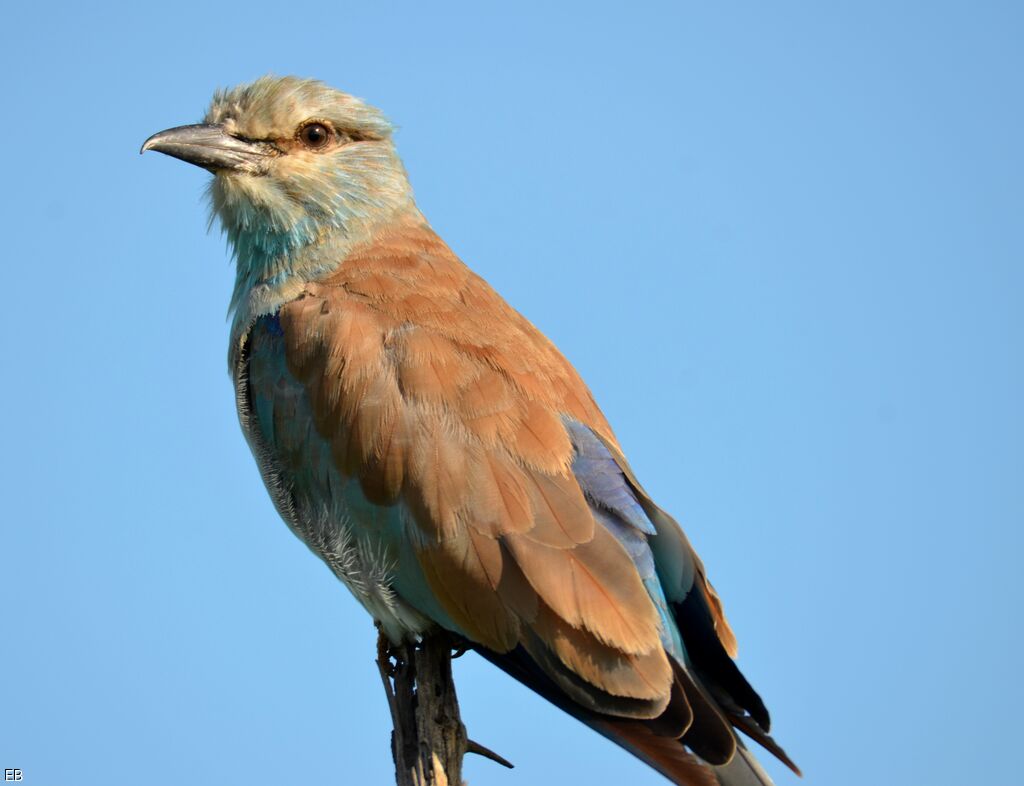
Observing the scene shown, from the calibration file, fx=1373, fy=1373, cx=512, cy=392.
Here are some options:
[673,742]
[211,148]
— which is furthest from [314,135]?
[673,742]

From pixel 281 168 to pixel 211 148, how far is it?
0.36 m

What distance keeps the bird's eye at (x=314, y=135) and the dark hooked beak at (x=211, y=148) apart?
0.17 metres

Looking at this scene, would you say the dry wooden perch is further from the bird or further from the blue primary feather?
the blue primary feather

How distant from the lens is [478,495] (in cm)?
553

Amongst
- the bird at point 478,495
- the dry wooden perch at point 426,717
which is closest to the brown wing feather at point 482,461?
the bird at point 478,495

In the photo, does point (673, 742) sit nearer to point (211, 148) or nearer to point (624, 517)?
point (624, 517)

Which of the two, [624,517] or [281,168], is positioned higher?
[281,168]

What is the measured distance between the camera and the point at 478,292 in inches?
254

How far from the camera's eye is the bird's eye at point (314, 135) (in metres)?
6.99

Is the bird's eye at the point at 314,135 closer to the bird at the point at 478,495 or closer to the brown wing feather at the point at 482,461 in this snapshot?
the bird at the point at 478,495

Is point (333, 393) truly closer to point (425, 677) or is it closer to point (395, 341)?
point (395, 341)

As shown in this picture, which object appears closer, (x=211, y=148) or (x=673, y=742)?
(x=673, y=742)

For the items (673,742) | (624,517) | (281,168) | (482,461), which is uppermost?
(281,168)

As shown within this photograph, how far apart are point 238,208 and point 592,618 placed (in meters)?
2.95
